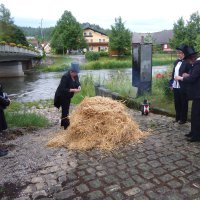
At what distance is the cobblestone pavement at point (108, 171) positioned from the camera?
153 inches

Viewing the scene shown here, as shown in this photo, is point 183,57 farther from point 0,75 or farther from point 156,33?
point 156,33

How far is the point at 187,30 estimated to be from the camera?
46344mm

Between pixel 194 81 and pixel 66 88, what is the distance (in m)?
2.75

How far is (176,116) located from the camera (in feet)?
23.4

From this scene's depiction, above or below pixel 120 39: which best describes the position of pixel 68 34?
above

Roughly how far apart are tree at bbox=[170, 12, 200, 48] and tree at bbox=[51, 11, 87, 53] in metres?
24.0

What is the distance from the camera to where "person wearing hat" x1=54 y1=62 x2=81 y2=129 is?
653cm

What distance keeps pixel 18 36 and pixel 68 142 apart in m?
52.3

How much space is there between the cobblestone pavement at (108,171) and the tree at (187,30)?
43.2 m

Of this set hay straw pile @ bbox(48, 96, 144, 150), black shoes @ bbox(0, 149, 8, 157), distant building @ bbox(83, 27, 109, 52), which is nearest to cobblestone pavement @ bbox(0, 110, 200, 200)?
black shoes @ bbox(0, 149, 8, 157)

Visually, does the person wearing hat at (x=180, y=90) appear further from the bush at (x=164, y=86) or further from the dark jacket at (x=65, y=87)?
the dark jacket at (x=65, y=87)

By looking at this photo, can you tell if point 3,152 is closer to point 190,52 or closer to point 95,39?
point 190,52

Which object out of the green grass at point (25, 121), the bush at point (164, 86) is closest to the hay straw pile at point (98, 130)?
the green grass at point (25, 121)

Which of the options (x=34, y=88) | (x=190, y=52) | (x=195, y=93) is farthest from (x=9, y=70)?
(x=195, y=93)
